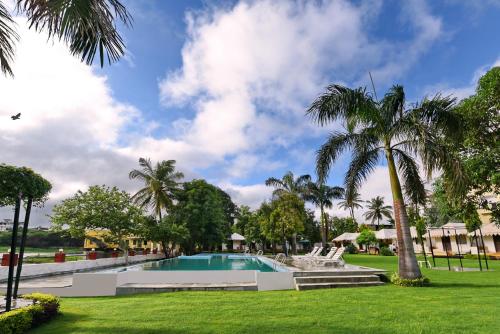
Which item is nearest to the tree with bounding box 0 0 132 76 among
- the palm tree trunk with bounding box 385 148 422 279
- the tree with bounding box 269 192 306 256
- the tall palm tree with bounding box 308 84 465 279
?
the tall palm tree with bounding box 308 84 465 279

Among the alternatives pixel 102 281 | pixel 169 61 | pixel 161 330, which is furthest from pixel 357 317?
pixel 169 61

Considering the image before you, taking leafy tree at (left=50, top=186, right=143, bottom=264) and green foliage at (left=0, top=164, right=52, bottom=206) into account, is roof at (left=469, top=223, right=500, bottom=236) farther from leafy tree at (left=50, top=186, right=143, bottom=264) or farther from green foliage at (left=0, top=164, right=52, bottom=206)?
green foliage at (left=0, top=164, right=52, bottom=206)

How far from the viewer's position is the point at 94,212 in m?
20.2

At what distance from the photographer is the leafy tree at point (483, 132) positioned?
11648 millimetres

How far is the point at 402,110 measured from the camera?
10.4m

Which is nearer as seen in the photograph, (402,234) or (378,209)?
(402,234)

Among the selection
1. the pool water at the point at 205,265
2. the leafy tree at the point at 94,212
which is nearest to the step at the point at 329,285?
the pool water at the point at 205,265

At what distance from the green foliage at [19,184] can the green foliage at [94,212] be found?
15.1m

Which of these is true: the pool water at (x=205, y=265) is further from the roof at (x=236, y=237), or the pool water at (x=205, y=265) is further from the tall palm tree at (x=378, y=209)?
the tall palm tree at (x=378, y=209)

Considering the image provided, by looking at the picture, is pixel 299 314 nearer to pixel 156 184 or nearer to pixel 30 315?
pixel 30 315

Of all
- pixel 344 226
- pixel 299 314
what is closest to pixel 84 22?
pixel 299 314

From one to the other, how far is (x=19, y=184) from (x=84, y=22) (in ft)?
11.9

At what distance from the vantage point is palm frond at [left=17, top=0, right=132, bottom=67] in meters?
3.75

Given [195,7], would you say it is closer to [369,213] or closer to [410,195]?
[410,195]
